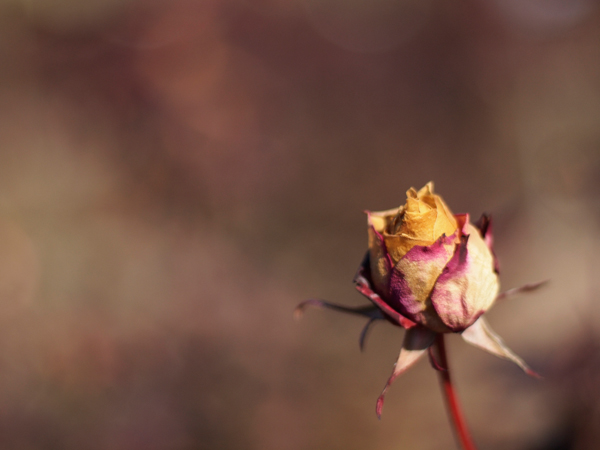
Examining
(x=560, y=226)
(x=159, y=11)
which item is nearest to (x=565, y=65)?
(x=560, y=226)

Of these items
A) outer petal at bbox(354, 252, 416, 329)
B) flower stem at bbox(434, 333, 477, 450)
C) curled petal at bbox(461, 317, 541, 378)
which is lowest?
flower stem at bbox(434, 333, 477, 450)

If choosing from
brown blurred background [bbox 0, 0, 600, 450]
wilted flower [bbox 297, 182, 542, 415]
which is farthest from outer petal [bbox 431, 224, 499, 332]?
brown blurred background [bbox 0, 0, 600, 450]

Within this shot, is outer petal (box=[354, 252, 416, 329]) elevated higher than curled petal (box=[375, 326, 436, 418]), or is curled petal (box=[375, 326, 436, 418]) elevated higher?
outer petal (box=[354, 252, 416, 329])

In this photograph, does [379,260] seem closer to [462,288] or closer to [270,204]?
[462,288]

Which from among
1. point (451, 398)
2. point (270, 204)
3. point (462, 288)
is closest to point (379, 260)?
point (462, 288)

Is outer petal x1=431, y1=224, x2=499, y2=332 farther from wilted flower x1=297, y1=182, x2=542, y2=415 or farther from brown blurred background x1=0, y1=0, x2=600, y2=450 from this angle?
brown blurred background x1=0, y1=0, x2=600, y2=450

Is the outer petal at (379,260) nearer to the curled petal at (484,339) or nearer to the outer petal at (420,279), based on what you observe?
the outer petal at (420,279)

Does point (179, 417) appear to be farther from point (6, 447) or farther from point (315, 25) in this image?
point (315, 25)
